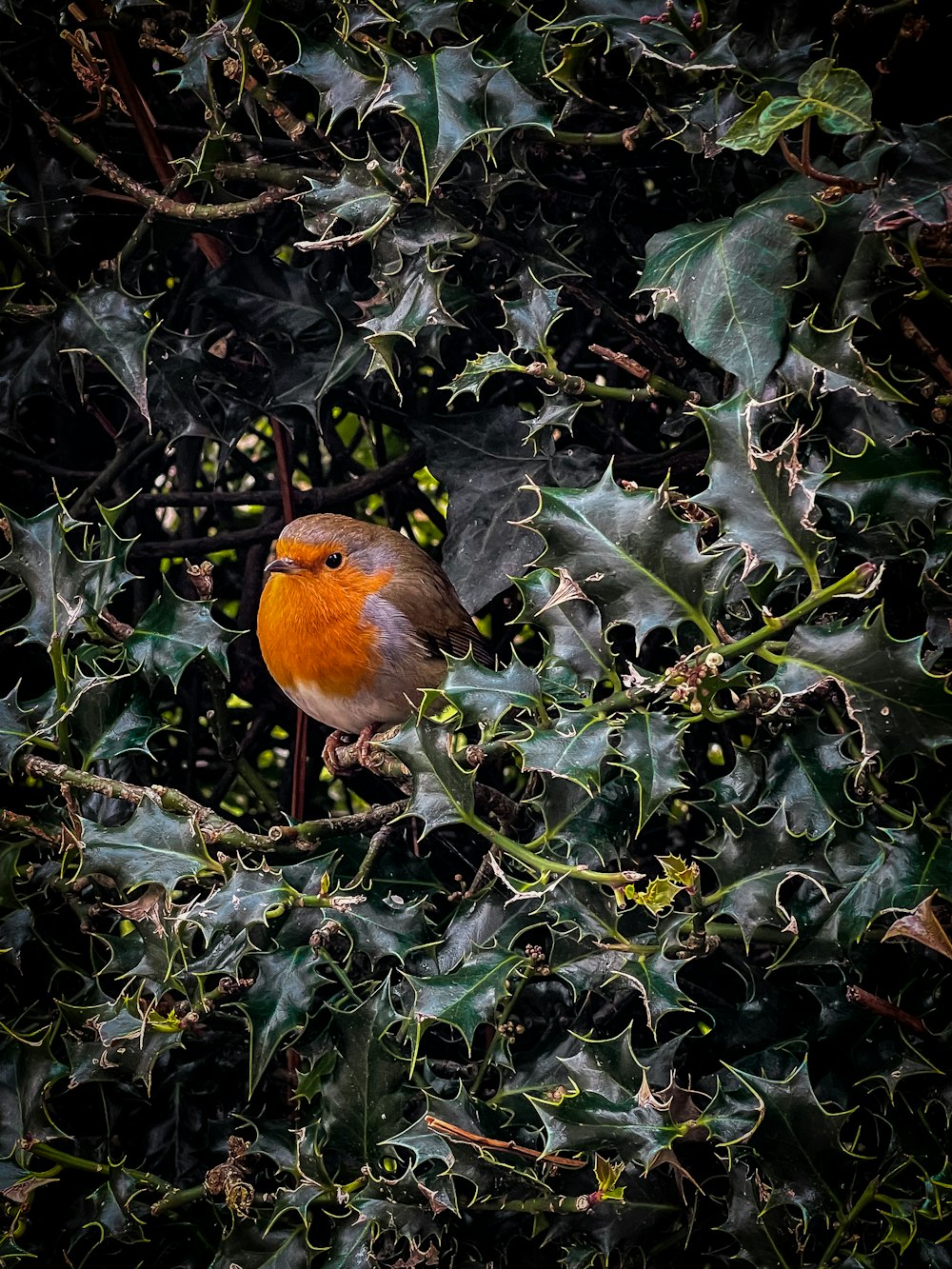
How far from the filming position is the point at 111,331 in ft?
6.64

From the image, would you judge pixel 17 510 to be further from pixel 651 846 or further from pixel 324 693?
pixel 651 846

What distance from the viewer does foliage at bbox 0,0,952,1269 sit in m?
1.45

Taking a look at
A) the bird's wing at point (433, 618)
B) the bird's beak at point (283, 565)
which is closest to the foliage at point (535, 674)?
the bird's beak at point (283, 565)

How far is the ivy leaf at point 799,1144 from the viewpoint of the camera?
4.78ft

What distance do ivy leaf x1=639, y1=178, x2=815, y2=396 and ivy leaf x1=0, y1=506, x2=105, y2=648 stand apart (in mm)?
998

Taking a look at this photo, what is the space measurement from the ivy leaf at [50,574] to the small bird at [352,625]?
22.6 inches

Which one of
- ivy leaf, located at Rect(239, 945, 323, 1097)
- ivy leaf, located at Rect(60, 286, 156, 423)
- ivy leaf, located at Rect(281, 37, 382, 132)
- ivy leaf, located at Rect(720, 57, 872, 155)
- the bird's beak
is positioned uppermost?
ivy leaf, located at Rect(720, 57, 872, 155)

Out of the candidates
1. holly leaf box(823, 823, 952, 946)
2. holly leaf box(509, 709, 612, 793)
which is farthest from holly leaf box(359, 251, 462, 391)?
holly leaf box(823, 823, 952, 946)

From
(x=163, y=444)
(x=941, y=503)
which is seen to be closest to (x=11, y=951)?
(x=163, y=444)

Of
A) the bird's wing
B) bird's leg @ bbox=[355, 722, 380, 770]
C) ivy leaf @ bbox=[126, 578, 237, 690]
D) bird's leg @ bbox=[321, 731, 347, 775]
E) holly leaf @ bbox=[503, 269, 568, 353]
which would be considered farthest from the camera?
the bird's wing

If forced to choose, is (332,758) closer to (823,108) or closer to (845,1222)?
(845,1222)

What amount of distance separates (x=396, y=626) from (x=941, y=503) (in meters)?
1.44

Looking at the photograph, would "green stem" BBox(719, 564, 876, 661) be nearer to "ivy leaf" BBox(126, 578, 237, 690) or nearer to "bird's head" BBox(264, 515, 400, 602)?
"ivy leaf" BBox(126, 578, 237, 690)

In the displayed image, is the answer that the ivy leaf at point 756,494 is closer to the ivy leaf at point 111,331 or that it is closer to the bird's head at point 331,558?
the ivy leaf at point 111,331
